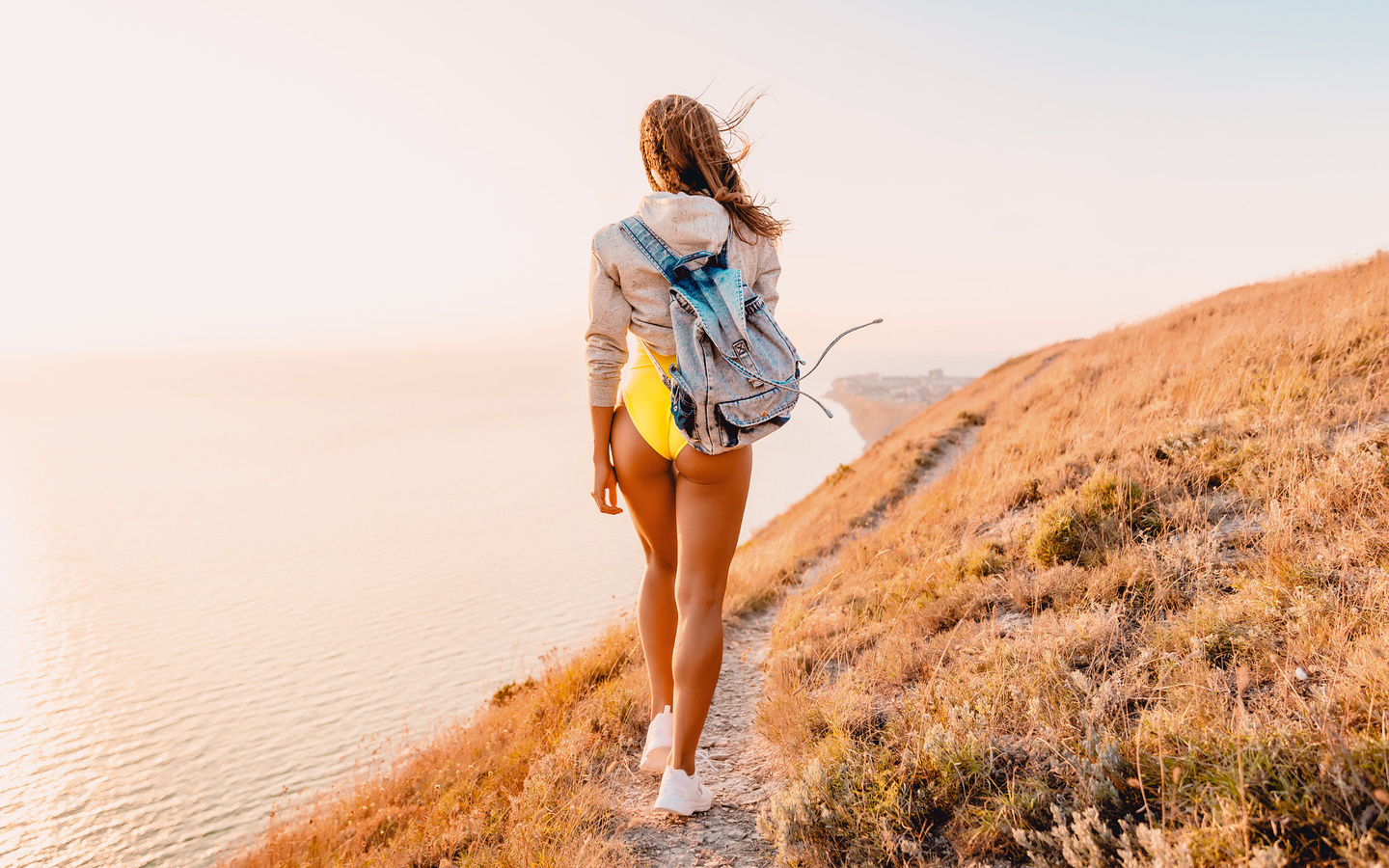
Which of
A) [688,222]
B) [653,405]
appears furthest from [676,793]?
[688,222]

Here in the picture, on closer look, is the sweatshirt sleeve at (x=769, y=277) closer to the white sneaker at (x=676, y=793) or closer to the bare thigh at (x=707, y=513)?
the bare thigh at (x=707, y=513)

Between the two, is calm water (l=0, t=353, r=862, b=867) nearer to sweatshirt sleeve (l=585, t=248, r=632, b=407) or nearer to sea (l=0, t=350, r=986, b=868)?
sea (l=0, t=350, r=986, b=868)

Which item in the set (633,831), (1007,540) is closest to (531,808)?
(633,831)

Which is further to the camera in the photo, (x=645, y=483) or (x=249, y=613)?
(x=249, y=613)

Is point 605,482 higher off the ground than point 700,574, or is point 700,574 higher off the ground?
point 605,482

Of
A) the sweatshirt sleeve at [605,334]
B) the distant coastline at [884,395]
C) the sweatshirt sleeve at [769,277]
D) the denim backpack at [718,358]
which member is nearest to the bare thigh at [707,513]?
the denim backpack at [718,358]

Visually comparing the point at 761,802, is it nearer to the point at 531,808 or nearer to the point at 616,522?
the point at 531,808

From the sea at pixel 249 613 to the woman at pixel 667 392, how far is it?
20.9 inches

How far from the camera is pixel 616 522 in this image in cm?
4347

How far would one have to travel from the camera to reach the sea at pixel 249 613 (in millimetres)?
13523

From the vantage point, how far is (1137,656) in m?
2.45

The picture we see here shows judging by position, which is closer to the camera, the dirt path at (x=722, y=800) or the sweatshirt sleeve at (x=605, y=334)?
the sweatshirt sleeve at (x=605, y=334)

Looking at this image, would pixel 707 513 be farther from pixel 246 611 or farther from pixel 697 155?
pixel 246 611

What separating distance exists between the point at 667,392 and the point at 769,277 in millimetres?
602
